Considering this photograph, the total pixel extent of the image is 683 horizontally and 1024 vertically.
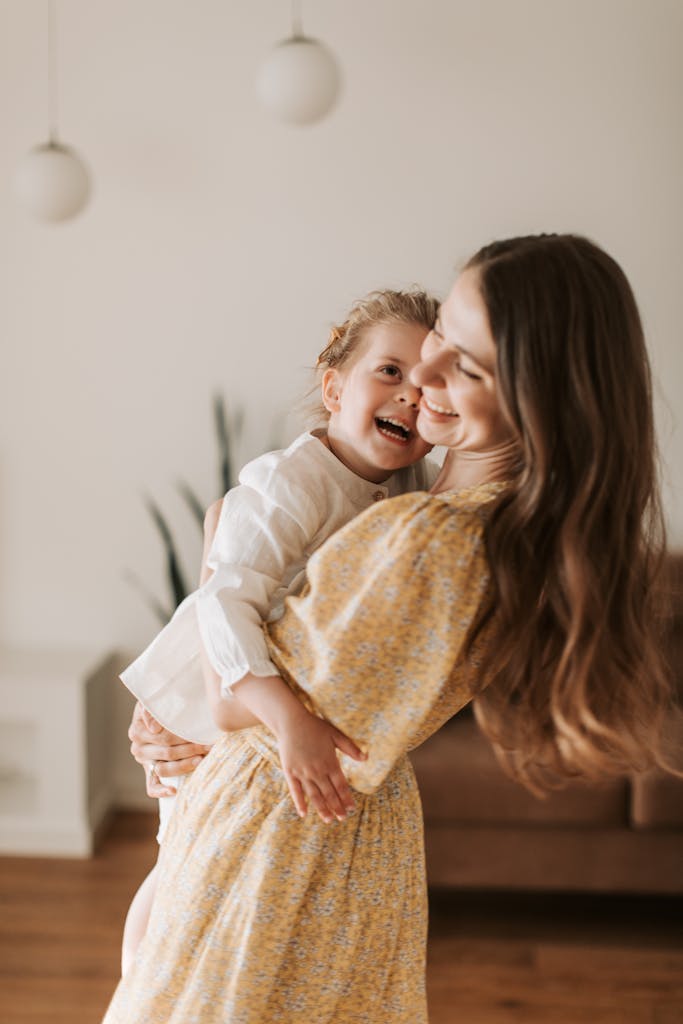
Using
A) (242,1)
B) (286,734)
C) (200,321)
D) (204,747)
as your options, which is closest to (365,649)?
(286,734)

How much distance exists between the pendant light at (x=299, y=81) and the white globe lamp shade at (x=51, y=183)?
592mm

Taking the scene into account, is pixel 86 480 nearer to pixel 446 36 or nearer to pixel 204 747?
pixel 446 36

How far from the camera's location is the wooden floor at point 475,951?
2594mm

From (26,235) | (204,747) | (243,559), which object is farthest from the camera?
(26,235)

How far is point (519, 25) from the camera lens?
11.2ft

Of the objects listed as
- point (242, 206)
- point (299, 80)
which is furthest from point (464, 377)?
point (242, 206)

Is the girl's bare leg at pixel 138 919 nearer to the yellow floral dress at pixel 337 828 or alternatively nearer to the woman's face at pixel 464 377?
the yellow floral dress at pixel 337 828

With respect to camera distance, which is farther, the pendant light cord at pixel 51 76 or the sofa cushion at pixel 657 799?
the pendant light cord at pixel 51 76

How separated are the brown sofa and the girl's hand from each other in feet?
6.35

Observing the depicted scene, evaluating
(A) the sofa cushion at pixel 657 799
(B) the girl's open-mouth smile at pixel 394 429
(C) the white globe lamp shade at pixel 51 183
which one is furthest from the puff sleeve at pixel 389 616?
(C) the white globe lamp shade at pixel 51 183

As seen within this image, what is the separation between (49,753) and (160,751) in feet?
7.42

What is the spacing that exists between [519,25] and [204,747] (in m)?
2.86

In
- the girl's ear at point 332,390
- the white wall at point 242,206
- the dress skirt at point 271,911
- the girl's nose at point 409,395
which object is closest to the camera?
the dress skirt at point 271,911

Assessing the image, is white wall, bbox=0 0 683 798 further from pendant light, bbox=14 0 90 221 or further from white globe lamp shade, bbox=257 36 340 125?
white globe lamp shade, bbox=257 36 340 125
